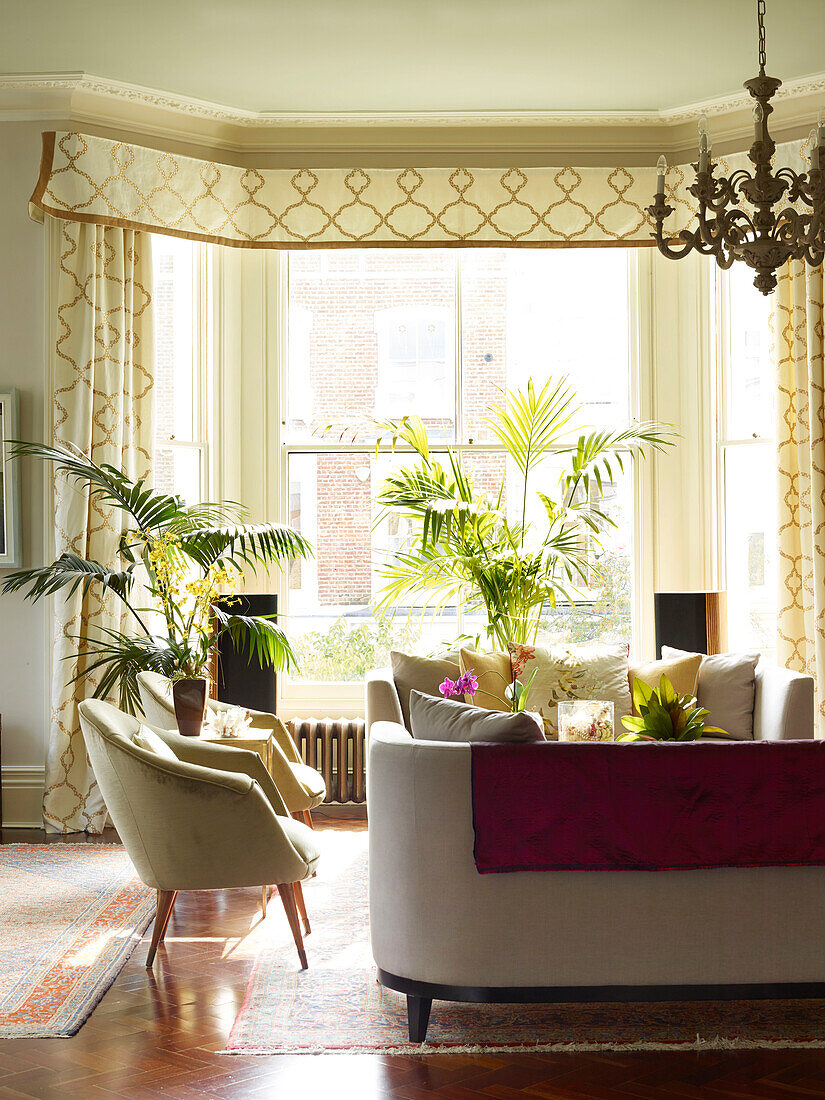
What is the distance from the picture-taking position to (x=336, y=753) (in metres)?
5.62

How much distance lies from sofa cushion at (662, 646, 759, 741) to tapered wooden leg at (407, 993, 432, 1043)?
2323 millimetres

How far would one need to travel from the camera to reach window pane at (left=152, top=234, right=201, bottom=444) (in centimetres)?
568

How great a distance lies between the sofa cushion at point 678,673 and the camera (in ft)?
15.9

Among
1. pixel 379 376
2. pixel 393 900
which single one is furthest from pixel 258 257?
pixel 393 900

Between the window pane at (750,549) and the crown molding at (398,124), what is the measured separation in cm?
167

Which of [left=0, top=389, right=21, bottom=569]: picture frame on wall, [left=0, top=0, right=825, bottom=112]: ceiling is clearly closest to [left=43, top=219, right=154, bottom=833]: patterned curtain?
[left=0, top=389, right=21, bottom=569]: picture frame on wall

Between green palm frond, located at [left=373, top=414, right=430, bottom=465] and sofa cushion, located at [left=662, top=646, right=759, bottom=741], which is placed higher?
green palm frond, located at [left=373, top=414, right=430, bottom=465]

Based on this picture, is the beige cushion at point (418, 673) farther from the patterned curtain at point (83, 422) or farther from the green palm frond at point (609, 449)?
the patterned curtain at point (83, 422)

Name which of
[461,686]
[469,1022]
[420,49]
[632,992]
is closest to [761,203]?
[461,686]

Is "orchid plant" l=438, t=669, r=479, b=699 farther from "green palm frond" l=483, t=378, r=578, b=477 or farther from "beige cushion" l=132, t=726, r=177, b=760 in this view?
"green palm frond" l=483, t=378, r=578, b=477

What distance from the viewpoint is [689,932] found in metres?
2.82

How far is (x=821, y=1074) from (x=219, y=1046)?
1.54m

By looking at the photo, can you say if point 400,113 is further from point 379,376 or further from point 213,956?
point 213,956

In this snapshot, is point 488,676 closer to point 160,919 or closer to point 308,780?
point 308,780
